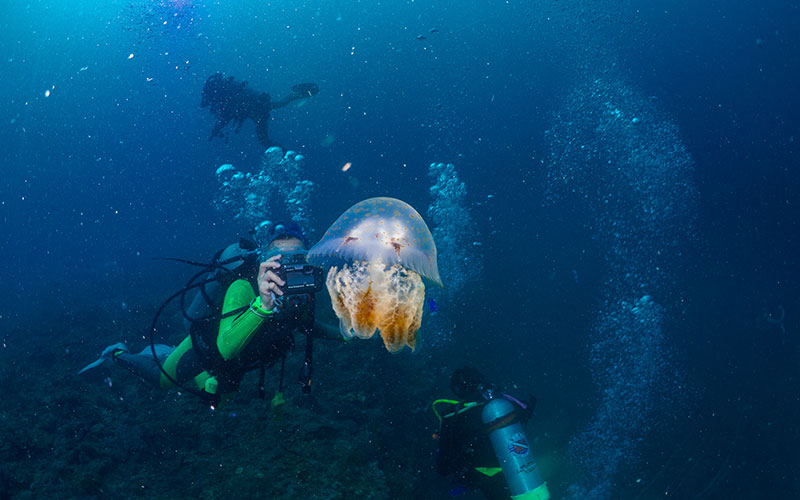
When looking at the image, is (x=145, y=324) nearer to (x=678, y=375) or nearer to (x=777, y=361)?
(x=678, y=375)

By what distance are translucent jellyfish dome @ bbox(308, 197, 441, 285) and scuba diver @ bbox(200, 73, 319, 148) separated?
10660 millimetres

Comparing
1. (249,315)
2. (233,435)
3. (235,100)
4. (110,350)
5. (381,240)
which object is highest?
(235,100)

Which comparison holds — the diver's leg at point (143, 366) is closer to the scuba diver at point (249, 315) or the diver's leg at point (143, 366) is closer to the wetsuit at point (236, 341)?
the scuba diver at point (249, 315)

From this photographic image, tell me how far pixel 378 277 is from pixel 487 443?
254 cm

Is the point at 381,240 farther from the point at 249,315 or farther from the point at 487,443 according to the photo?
the point at 487,443

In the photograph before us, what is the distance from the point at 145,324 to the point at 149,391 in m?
4.56

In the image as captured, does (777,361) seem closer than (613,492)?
No

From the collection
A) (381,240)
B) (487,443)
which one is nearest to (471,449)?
(487,443)

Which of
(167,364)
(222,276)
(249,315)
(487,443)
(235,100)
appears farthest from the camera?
(235,100)

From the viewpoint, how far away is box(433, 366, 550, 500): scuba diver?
414 cm

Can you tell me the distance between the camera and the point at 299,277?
2758 millimetres

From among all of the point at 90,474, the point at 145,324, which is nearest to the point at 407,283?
the point at 90,474

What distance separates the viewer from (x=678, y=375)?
1553cm

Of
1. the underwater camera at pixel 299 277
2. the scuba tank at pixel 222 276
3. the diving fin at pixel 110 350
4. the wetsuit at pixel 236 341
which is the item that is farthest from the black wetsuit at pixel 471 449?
the diving fin at pixel 110 350
